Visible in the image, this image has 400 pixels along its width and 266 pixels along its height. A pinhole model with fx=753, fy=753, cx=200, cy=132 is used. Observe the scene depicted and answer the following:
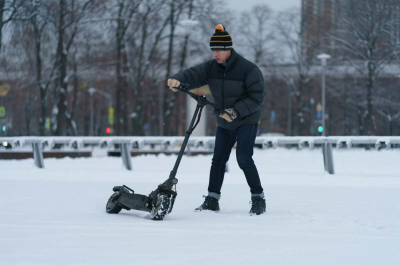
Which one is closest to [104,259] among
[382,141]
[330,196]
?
[330,196]

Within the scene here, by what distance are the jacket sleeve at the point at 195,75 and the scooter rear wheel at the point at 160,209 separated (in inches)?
45.6

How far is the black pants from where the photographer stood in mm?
6762

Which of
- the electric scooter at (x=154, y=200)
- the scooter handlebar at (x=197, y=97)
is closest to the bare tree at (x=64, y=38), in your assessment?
the scooter handlebar at (x=197, y=97)

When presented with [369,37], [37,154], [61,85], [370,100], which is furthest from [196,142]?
[370,100]

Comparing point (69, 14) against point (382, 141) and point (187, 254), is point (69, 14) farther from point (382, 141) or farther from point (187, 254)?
point (187, 254)

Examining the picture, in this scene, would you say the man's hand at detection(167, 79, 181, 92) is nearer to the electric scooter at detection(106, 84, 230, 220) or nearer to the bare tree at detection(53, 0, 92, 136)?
the electric scooter at detection(106, 84, 230, 220)

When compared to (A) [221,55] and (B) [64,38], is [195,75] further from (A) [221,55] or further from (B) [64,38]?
(B) [64,38]

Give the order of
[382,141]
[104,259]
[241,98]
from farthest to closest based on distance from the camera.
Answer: [382,141]
[241,98]
[104,259]

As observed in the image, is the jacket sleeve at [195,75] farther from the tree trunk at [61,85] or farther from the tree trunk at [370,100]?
the tree trunk at [370,100]

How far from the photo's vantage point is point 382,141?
1337 cm

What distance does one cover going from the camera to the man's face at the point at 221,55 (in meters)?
6.65

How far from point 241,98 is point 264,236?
1.90 metres

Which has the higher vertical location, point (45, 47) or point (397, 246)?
point (45, 47)

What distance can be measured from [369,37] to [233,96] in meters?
30.0
